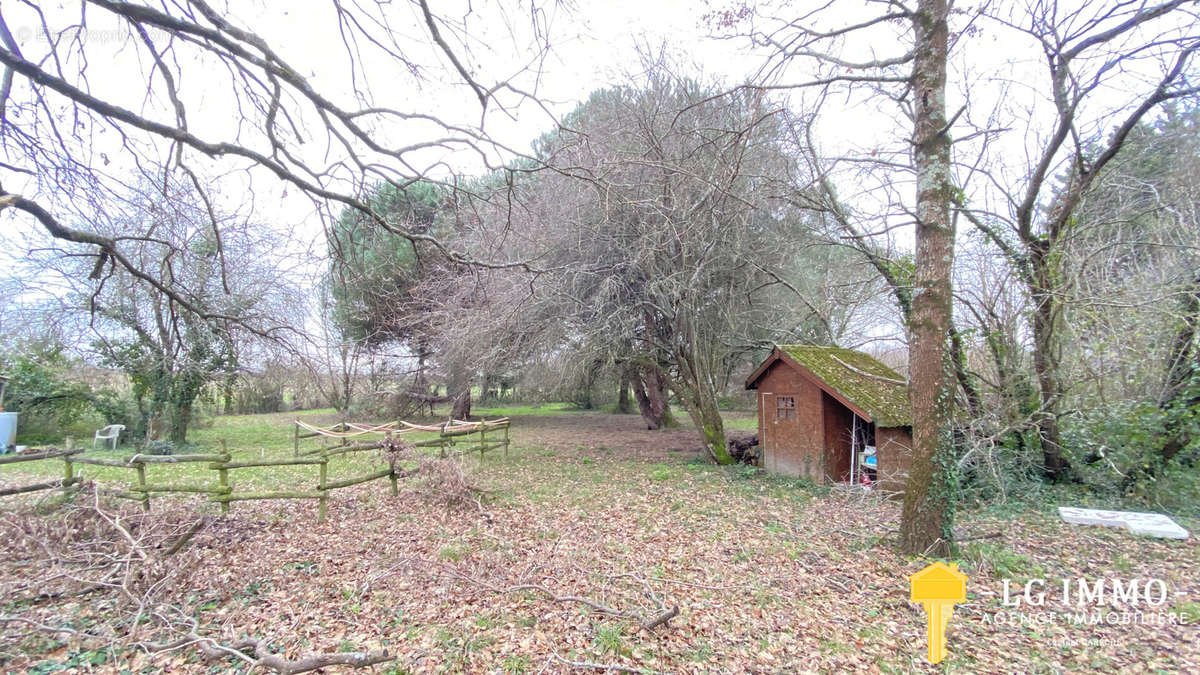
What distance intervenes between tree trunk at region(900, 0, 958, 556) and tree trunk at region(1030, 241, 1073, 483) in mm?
3133

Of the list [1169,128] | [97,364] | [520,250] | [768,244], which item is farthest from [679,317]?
[97,364]

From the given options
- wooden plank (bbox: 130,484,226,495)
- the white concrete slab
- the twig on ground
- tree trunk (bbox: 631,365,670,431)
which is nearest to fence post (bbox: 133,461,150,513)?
wooden plank (bbox: 130,484,226,495)

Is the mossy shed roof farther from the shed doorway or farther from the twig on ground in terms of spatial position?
the twig on ground

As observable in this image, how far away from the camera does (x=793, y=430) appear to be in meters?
10.3

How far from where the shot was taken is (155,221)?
4969mm

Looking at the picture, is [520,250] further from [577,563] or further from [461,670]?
[461,670]

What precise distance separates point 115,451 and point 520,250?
1252 cm

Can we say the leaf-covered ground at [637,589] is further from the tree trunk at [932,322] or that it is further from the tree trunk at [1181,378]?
the tree trunk at [1181,378]

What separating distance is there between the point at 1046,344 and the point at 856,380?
2818 millimetres

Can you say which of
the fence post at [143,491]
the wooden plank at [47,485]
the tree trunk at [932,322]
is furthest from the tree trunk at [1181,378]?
the wooden plank at [47,485]

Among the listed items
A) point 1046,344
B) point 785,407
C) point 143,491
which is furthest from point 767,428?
point 143,491

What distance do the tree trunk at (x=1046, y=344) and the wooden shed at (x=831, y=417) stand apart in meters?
1.81

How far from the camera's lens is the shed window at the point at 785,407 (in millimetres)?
10266

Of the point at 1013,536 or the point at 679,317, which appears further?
Answer: the point at 679,317
